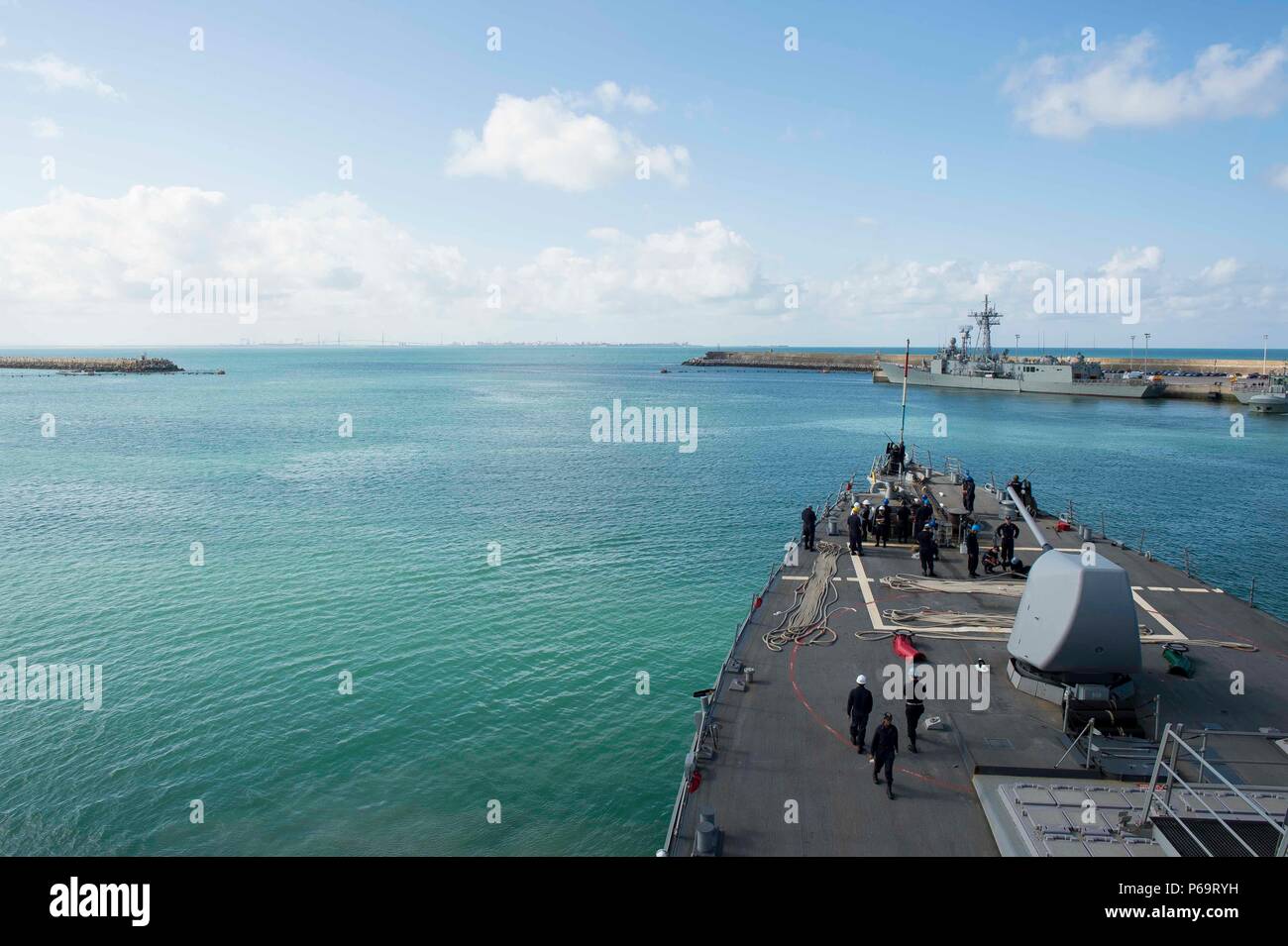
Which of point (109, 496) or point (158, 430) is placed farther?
point (158, 430)

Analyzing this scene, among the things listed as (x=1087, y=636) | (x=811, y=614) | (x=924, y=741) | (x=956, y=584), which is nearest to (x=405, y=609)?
(x=811, y=614)

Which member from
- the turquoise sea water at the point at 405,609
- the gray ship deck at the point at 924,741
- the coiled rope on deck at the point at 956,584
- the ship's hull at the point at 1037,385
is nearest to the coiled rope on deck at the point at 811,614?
the gray ship deck at the point at 924,741

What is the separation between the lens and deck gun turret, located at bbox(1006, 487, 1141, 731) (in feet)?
51.9

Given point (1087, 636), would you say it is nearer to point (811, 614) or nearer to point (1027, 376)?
point (811, 614)

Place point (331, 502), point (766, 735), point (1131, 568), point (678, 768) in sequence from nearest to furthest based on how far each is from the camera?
point (766, 735), point (678, 768), point (1131, 568), point (331, 502)

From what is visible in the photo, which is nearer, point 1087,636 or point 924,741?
point 924,741

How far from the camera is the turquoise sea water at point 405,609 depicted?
1869 cm

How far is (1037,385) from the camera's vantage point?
14500cm

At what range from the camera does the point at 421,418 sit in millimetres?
107875

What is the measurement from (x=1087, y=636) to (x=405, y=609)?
24816mm
